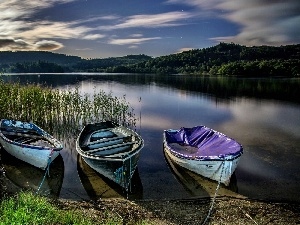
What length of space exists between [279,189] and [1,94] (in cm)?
1843

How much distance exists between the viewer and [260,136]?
22781mm

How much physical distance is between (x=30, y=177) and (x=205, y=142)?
9.30 metres

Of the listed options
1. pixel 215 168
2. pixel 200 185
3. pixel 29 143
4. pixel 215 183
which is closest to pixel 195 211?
pixel 200 185

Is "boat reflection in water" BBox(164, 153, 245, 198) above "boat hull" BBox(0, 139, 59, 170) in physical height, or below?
below

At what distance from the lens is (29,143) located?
1592cm

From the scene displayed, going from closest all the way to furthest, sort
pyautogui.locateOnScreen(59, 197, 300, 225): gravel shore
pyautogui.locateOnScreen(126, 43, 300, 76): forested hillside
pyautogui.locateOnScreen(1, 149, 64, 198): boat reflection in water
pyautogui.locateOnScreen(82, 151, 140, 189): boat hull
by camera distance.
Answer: pyautogui.locateOnScreen(59, 197, 300, 225): gravel shore, pyautogui.locateOnScreen(82, 151, 140, 189): boat hull, pyautogui.locateOnScreen(1, 149, 64, 198): boat reflection in water, pyautogui.locateOnScreen(126, 43, 300, 76): forested hillside

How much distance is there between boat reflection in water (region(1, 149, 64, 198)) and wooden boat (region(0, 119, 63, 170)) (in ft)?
1.18

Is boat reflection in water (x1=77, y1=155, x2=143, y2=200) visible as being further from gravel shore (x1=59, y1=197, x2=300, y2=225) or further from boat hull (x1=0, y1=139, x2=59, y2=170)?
boat hull (x1=0, y1=139, x2=59, y2=170)

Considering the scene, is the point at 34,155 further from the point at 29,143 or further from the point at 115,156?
the point at 115,156

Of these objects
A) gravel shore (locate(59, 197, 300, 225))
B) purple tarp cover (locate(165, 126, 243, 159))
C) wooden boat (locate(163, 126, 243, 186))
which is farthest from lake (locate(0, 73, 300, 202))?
purple tarp cover (locate(165, 126, 243, 159))

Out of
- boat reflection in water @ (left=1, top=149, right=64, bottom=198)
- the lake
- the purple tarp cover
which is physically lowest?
the lake

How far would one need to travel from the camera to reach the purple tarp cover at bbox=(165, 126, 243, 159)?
13.5 m

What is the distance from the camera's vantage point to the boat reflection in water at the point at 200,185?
482 inches

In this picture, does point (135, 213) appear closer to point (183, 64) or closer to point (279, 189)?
point (279, 189)
